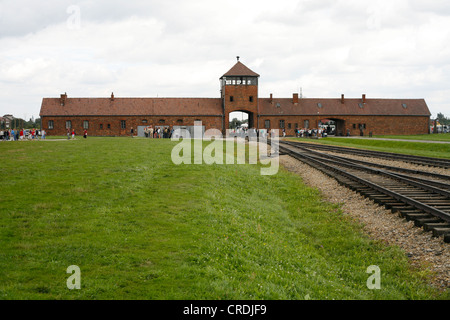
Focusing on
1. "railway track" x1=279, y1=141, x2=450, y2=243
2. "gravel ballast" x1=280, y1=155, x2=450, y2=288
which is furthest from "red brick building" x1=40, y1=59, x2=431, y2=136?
"gravel ballast" x1=280, y1=155, x2=450, y2=288

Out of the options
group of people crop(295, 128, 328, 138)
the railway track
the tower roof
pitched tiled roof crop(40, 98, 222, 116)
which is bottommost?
the railway track

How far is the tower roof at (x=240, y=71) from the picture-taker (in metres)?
61.7

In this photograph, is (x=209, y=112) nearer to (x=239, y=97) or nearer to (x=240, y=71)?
(x=239, y=97)

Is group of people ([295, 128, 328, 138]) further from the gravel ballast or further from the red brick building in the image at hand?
the gravel ballast

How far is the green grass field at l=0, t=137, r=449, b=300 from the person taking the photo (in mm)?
5461

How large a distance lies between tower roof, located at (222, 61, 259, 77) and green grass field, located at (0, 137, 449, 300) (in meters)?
50.1

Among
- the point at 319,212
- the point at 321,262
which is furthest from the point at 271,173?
the point at 321,262

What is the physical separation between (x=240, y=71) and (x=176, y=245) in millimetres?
57062

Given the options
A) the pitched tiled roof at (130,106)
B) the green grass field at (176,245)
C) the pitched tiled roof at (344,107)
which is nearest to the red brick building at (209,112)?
the pitched tiled roof at (130,106)

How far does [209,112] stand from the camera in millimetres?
62562

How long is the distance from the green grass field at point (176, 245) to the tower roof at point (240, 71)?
5005 cm

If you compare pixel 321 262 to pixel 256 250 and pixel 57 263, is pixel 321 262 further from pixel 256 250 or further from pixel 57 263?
pixel 57 263
